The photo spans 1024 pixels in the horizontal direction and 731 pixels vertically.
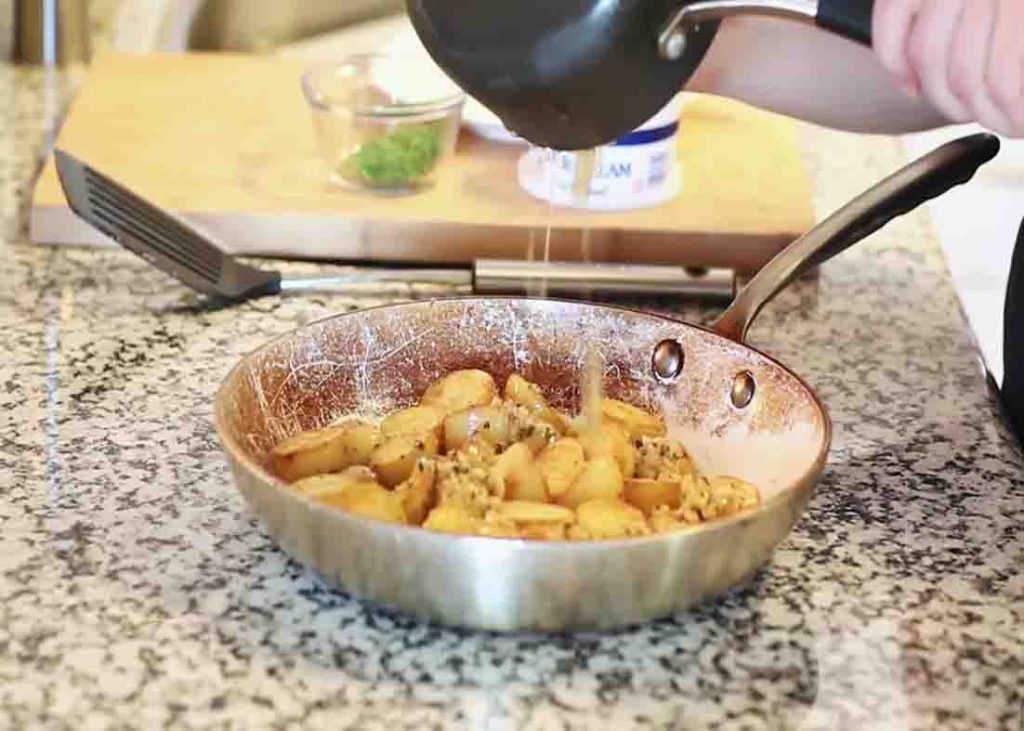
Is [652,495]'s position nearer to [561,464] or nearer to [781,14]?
[561,464]

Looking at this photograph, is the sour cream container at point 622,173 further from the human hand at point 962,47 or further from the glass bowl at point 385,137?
the human hand at point 962,47

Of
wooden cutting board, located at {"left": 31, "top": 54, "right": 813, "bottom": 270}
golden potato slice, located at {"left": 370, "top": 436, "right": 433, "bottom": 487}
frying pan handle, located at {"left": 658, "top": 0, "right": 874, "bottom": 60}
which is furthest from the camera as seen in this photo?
wooden cutting board, located at {"left": 31, "top": 54, "right": 813, "bottom": 270}

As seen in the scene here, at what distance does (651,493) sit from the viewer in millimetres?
730

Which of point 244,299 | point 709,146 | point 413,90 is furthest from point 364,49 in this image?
point 244,299

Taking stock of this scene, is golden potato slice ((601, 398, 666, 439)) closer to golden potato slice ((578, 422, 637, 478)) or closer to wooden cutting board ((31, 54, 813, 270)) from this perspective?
golden potato slice ((578, 422, 637, 478))

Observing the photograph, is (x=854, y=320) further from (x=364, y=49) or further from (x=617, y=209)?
(x=364, y=49)

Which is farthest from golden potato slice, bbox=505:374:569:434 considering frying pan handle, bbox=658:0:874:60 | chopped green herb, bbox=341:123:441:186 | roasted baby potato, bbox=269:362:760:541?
chopped green herb, bbox=341:123:441:186

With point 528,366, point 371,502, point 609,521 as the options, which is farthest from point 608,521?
point 528,366

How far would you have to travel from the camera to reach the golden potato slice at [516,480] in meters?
0.71

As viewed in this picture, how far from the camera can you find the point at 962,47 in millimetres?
680

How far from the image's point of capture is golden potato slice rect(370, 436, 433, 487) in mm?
744

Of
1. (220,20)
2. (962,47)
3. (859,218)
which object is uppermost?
(962,47)

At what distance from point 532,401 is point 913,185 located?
9.6 inches

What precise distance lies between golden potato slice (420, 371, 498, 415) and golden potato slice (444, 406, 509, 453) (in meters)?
0.01
